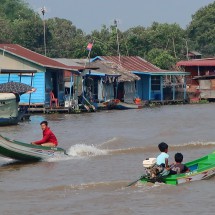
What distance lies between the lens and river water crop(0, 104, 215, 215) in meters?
13.5

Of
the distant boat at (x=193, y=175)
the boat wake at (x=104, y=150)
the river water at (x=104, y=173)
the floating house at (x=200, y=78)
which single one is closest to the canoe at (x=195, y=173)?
the distant boat at (x=193, y=175)

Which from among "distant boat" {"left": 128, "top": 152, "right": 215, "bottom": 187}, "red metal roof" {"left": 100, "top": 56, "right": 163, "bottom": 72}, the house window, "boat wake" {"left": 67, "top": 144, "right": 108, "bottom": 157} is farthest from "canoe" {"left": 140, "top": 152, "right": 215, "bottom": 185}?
the house window

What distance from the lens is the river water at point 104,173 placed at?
44.3ft

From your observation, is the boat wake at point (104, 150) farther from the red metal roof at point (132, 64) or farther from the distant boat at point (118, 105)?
the red metal roof at point (132, 64)

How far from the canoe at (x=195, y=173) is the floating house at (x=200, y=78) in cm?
3018

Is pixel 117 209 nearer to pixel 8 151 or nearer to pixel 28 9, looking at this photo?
pixel 8 151

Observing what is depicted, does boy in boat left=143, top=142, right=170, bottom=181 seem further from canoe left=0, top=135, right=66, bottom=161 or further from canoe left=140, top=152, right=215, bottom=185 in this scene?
canoe left=0, top=135, right=66, bottom=161

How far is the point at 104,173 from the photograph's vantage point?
17359 millimetres

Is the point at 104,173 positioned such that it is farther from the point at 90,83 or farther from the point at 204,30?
Answer: the point at 204,30

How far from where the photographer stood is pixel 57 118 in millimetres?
32406

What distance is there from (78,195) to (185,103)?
30.7 metres

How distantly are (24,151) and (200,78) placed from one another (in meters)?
29.8

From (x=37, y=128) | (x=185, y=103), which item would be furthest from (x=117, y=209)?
(x=185, y=103)

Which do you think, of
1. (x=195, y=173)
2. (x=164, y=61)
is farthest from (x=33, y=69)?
(x=195, y=173)
